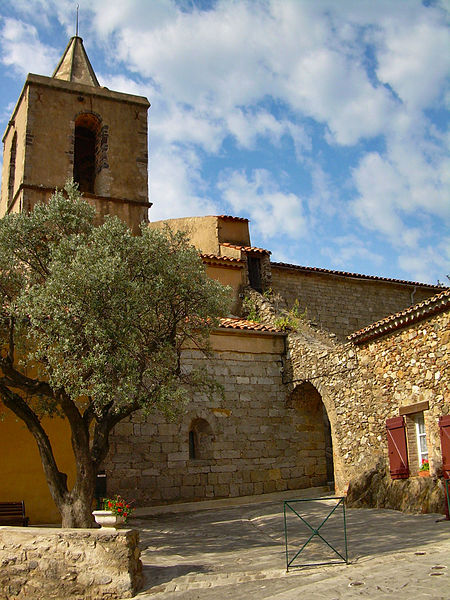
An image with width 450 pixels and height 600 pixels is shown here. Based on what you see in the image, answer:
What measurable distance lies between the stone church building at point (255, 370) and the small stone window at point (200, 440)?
40 mm

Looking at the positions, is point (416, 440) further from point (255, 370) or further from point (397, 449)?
point (255, 370)

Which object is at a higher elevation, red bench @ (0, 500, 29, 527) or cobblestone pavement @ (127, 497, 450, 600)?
red bench @ (0, 500, 29, 527)

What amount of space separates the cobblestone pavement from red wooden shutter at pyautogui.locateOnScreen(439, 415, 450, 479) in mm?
1106

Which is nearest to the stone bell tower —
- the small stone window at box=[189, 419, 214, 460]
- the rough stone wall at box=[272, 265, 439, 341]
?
the rough stone wall at box=[272, 265, 439, 341]

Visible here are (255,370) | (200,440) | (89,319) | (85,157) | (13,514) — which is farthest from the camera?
(85,157)

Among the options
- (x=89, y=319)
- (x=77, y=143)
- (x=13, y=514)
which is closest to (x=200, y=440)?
(x=13, y=514)

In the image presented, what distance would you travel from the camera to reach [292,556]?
9703 mm

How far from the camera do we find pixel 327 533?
11.4 metres

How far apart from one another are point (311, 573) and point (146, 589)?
2348 mm

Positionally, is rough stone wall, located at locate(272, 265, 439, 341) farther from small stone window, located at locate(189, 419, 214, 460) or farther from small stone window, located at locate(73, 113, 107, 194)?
small stone window, located at locate(73, 113, 107, 194)

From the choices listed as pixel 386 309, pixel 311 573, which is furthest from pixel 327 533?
pixel 386 309

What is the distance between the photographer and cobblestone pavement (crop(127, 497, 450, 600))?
750 centimetres

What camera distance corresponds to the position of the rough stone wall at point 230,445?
51.1 feet

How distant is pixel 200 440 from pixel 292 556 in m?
7.50
